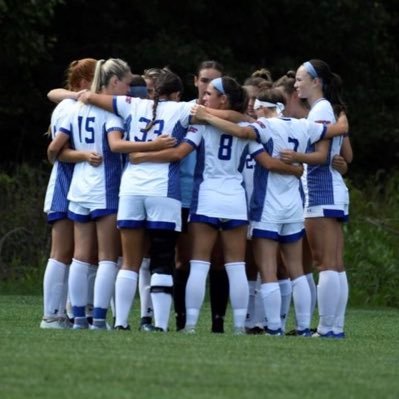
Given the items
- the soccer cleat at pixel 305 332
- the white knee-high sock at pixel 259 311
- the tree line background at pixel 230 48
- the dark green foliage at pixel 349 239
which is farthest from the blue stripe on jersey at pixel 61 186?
the tree line background at pixel 230 48

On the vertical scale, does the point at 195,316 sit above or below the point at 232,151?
below

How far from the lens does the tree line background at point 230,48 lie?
30312mm

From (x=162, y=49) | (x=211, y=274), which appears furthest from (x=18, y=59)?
(x=211, y=274)

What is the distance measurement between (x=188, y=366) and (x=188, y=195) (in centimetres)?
308

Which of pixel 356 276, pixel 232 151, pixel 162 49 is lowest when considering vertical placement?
pixel 356 276

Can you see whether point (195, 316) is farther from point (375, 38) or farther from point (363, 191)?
point (375, 38)

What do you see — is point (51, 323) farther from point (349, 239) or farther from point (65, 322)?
point (349, 239)

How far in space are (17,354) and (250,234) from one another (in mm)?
3008

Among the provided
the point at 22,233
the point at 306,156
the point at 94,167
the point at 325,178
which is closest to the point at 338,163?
the point at 325,178

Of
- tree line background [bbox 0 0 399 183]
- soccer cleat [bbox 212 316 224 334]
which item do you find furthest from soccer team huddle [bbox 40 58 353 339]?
tree line background [bbox 0 0 399 183]

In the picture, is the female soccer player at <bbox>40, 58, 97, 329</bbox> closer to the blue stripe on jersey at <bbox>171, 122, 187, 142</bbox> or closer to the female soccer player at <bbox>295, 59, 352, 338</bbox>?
the blue stripe on jersey at <bbox>171, 122, 187, 142</bbox>

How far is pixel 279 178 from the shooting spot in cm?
1241

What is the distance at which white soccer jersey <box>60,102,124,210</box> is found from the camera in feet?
39.7

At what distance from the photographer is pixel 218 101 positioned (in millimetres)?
12234
